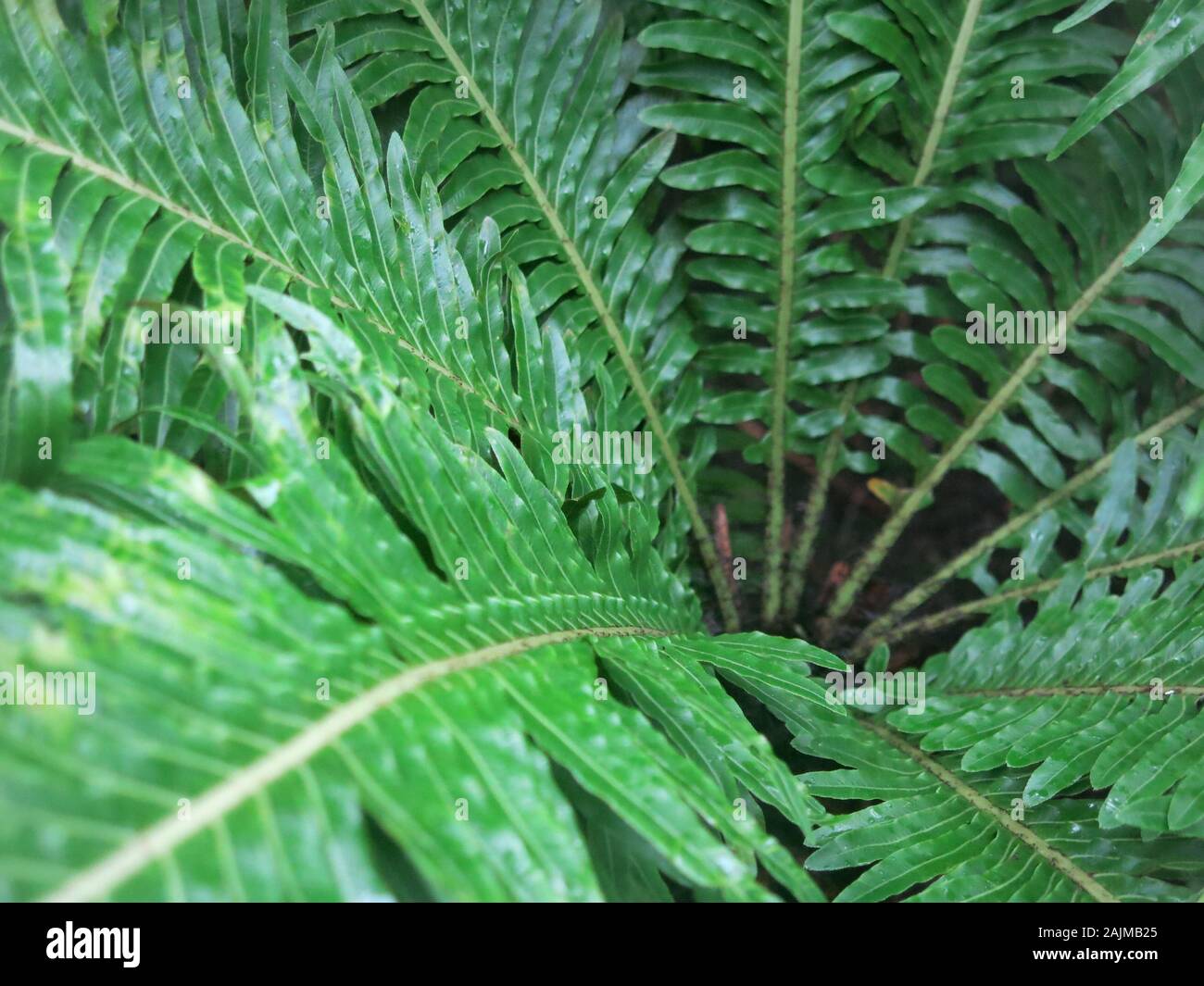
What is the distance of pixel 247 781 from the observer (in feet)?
1.43

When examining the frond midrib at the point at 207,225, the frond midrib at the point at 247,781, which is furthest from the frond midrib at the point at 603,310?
the frond midrib at the point at 247,781

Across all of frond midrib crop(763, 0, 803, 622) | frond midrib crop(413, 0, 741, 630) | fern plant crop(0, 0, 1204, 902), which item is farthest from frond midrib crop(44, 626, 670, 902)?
frond midrib crop(763, 0, 803, 622)

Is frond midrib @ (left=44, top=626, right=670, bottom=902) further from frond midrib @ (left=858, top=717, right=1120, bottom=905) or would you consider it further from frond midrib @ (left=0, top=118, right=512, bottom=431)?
frond midrib @ (left=858, top=717, right=1120, bottom=905)

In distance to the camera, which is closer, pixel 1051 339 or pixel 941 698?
pixel 941 698

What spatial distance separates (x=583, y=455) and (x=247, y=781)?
0.55 m

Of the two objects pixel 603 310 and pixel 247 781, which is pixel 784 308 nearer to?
pixel 603 310

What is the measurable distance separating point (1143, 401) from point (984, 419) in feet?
0.98

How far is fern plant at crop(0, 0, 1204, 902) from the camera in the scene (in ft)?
1.57

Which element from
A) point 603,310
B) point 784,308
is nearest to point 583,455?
point 603,310

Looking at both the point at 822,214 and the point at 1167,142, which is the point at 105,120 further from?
the point at 1167,142

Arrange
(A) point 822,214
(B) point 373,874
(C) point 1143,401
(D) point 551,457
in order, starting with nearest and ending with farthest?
(B) point 373,874 < (D) point 551,457 < (A) point 822,214 < (C) point 1143,401
